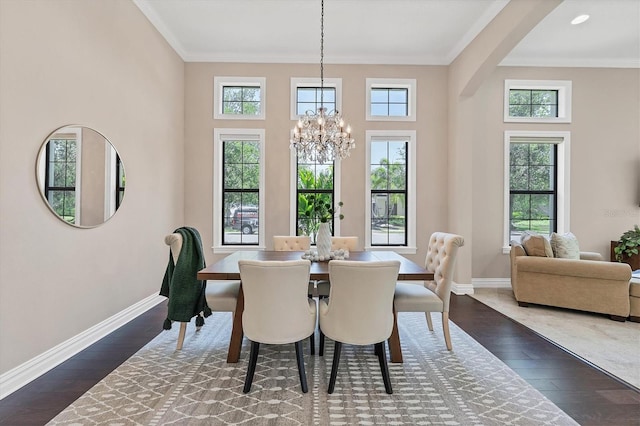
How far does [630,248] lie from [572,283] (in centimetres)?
171

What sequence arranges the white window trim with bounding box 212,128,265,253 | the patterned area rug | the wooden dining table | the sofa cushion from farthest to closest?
the white window trim with bounding box 212,128,265,253, the sofa cushion, the wooden dining table, the patterned area rug

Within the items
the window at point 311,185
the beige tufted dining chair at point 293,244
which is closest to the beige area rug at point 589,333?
the beige tufted dining chair at point 293,244

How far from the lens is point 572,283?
12.5ft

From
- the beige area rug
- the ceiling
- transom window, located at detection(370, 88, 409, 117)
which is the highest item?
the ceiling

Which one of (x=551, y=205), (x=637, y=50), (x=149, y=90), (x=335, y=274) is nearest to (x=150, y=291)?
(x=149, y=90)

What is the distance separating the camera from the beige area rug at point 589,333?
2.61 metres

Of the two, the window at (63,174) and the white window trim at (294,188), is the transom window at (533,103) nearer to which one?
the white window trim at (294,188)

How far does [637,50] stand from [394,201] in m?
4.12

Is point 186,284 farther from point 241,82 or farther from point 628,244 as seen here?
point 628,244

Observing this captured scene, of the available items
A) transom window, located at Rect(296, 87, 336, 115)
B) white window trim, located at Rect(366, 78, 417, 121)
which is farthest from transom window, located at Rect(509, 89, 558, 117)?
Result: transom window, located at Rect(296, 87, 336, 115)

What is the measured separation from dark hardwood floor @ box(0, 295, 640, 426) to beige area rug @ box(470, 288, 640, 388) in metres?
0.15

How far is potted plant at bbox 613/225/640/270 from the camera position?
15.1 ft

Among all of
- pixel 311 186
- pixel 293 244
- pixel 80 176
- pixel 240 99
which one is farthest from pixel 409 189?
pixel 80 176

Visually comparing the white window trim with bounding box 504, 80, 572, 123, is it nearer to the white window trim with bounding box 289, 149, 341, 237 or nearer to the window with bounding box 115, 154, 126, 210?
the white window trim with bounding box 289, 149, 341, 237
